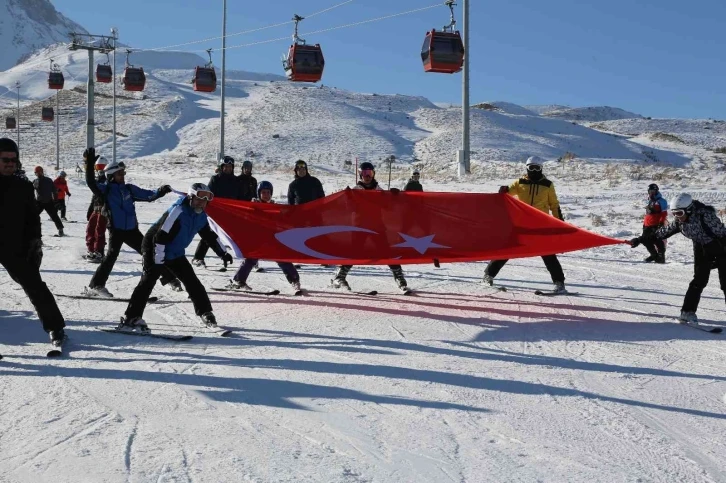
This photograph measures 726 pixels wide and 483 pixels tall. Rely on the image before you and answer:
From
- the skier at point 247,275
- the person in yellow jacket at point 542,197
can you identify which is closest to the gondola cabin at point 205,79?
the skier at point 247,275

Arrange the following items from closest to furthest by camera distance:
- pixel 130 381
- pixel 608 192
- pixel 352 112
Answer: pixel 130 381 → pixel 608 192 → pixel 352 112

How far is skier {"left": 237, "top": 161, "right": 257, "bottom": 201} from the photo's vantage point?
39.2ft

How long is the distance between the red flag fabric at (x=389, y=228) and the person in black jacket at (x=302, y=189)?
3.58 feet

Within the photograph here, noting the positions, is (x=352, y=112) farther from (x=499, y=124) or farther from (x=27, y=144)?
(x=27, y=144)

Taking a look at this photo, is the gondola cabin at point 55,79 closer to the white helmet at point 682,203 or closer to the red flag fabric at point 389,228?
the red flag fabric at point 389,228

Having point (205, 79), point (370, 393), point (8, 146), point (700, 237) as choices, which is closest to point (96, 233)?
point (8, 146)

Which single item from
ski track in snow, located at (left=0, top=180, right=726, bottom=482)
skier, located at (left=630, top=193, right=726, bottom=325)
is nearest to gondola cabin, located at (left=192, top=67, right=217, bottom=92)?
ski track in snow, located at (left=0, top=180, right=726, bottom=482)

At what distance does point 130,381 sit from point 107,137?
7106 centimetres

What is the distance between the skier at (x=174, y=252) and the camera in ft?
22.8

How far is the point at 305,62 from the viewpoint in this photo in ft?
72.7

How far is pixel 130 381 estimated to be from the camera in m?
5.55

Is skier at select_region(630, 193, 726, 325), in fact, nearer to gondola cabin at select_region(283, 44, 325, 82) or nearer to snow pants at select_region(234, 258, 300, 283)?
snow pants at select_region(234, 258, 300, 283)

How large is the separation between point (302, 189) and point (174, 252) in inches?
161

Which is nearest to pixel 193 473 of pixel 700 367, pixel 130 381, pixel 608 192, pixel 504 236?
pixel 130 381
